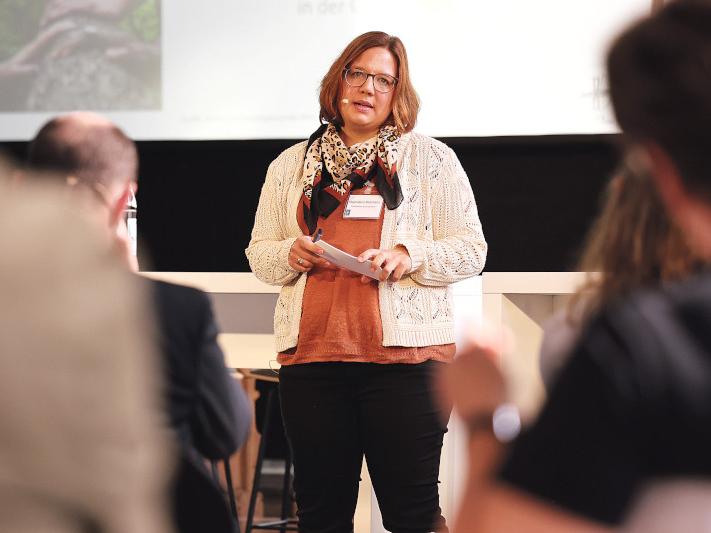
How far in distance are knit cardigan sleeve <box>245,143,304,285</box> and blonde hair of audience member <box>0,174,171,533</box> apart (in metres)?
2.03

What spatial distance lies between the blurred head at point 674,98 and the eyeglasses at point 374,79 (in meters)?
1.90

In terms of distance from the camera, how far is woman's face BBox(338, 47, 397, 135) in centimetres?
265

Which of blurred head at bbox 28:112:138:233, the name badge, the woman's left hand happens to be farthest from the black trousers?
blurred head at bbox 28:112:138:233

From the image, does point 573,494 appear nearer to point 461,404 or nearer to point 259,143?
point 461,404

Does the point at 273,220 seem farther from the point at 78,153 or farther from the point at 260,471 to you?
the point at 78,153

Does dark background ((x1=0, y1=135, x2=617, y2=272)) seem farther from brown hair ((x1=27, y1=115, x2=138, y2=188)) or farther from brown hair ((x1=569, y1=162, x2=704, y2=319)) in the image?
brown hair ((x1=569, y1=162, x2=704, y2=319))

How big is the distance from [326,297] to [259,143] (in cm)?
227

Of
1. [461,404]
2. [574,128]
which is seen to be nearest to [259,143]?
[574,128]

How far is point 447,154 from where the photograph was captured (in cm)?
272

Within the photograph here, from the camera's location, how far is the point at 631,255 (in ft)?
3.57

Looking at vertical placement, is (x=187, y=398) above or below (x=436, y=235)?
below

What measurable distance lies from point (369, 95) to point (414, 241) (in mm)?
402

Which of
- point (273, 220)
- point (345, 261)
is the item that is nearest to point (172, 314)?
point (345, 261)

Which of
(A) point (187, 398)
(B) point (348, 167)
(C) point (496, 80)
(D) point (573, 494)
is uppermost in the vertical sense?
(C) point (496, 80)
